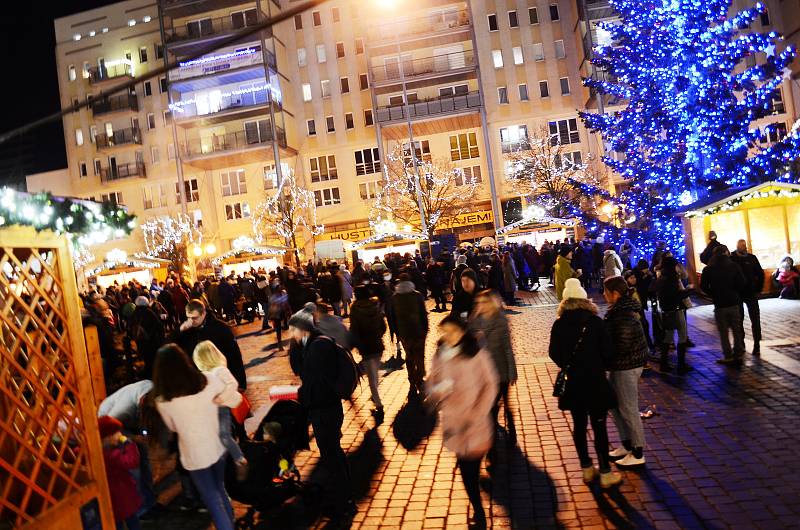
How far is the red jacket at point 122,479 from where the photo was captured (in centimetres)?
427

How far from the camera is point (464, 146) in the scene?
4444cm

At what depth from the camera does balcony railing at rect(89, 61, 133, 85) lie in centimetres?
4716

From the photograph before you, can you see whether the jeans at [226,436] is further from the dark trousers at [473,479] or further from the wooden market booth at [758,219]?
the wooden market booth at [758,219]

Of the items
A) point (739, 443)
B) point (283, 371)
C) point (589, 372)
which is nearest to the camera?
point (589, 372)

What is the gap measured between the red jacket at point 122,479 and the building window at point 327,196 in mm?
41090

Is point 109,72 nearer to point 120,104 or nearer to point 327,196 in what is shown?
point 120,104

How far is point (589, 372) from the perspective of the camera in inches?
207

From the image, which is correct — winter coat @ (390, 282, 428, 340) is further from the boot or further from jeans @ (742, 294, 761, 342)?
jeans @ (742, 294, 761, 342)

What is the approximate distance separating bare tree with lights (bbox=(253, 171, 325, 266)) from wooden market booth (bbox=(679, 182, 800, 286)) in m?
28.8

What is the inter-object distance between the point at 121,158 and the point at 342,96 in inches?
682

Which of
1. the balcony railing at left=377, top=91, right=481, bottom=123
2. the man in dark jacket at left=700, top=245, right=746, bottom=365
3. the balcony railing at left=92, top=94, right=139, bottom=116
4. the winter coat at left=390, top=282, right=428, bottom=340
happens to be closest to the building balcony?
the balcony railing at left=377, top=91, right=481, bottom=123

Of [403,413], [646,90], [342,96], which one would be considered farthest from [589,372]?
[342,96]

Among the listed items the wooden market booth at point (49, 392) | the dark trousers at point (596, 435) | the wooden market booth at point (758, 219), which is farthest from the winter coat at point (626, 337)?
the wooden market booth at point (758, 219)

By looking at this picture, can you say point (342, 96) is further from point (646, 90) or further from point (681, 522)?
point (681, 522)
